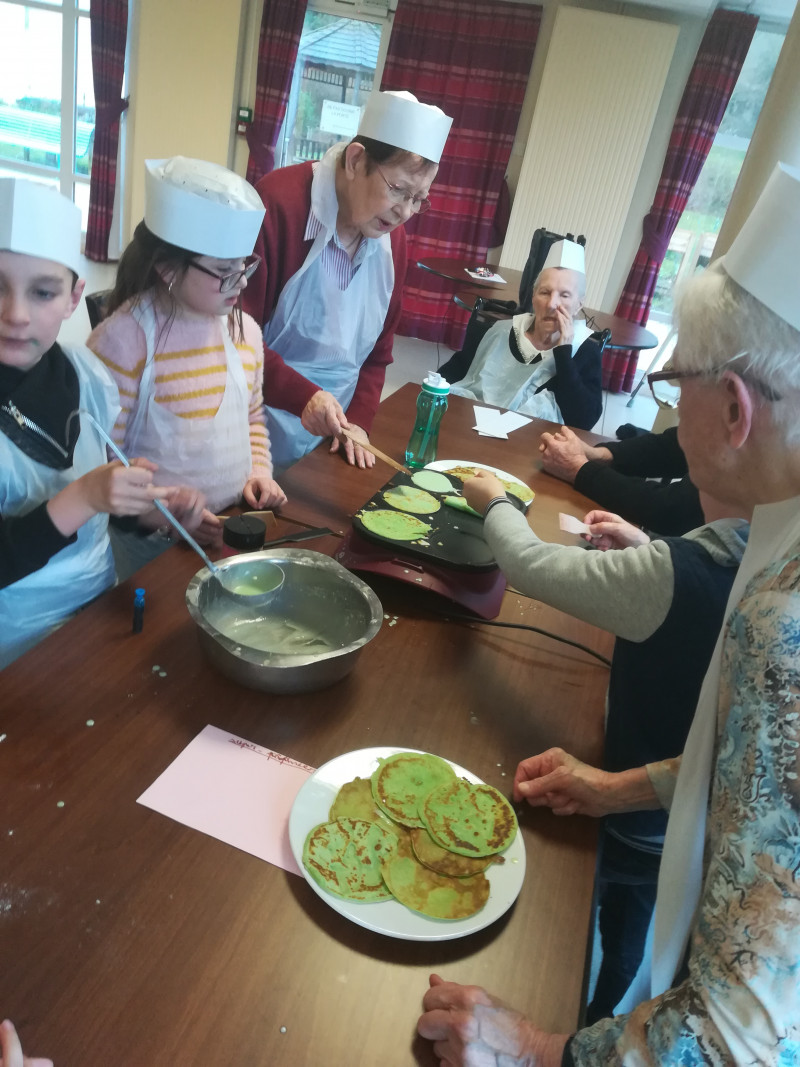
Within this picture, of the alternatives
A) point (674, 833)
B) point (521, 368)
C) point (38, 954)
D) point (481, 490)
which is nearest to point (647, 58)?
point (521, 368)

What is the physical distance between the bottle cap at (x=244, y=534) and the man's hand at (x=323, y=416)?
1.59ft

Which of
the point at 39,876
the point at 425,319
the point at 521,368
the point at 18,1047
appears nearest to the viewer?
the point at 18,1047

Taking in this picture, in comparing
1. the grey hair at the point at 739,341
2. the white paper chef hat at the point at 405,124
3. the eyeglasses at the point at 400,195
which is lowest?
the grey hair at the point at 739,341

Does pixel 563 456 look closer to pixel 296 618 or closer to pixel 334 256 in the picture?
pixel 334 256

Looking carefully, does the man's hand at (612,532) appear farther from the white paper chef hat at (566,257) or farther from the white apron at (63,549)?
the white paper chef hat at (566,257)

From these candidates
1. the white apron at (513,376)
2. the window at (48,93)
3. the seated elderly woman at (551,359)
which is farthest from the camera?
the window at (48,93)

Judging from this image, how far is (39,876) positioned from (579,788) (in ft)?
1.93

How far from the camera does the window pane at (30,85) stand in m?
5.99

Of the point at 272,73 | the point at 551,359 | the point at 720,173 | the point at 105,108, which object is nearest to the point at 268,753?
the point at 551,359

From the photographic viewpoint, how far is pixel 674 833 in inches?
29.2

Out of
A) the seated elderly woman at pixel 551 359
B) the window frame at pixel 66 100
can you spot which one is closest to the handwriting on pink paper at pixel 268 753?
the seated elderly woman at pixel 551 359

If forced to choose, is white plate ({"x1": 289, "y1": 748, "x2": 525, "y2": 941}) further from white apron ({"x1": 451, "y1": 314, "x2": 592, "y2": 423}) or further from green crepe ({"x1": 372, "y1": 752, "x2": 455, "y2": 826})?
white apron ({"x1": 451, "y1": 314, "x2": 592, "y2": 423})

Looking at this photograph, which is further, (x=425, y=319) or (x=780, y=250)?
(x=425, y=319)

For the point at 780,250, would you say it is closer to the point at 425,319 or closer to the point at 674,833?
the point at 674,833
